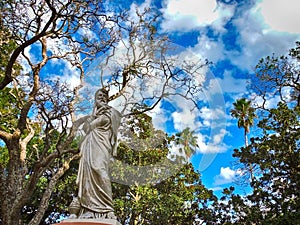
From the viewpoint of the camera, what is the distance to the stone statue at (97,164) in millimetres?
4898

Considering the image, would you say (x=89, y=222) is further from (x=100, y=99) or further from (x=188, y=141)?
(x=188, y=141)

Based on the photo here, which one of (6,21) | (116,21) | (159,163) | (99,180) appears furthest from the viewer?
(159,163)

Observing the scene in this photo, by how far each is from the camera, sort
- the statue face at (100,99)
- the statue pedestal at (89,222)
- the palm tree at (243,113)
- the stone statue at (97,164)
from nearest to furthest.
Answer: the statue pedestal at (89,222), the stone statue at (97,164), the statue face at (100,99), the palm tree at (243,113)

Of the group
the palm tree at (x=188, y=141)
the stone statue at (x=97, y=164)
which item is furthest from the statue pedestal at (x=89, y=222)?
the palm tree at (x=188, y=141)

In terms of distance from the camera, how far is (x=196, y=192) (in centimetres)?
1798

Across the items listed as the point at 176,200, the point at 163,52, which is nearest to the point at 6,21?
the point at 163,52

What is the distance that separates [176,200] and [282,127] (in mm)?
5881

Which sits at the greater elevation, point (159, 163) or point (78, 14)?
point (78, 14)

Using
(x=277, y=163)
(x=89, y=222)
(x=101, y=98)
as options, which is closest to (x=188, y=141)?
(x=101, y=98)

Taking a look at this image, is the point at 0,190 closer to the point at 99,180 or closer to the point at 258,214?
the point at 99,180

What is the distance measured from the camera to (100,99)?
19.5ft

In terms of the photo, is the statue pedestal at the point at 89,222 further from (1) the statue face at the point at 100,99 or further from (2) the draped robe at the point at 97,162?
(1) the statue face at the point at 100,99

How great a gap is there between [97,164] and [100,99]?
4.10ft

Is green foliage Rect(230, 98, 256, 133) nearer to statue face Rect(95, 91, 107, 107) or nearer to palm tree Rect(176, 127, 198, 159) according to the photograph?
palm tree Rect(176, 127, 198, 159)
